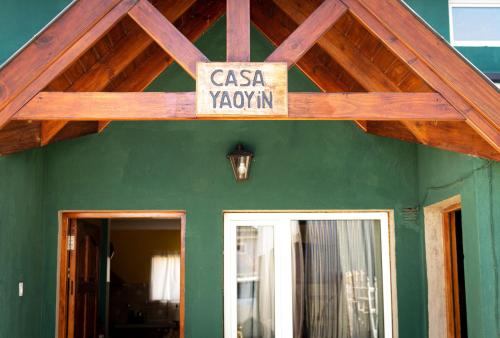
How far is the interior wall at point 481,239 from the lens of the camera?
5020 mm

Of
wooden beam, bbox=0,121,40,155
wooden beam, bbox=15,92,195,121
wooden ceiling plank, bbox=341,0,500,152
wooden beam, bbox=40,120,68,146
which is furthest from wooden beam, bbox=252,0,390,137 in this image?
wooden beam, bbox=0,121,40,155

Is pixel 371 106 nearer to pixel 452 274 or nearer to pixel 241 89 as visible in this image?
pixel 241 89

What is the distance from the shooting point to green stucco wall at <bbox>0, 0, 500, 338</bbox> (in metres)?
6.46

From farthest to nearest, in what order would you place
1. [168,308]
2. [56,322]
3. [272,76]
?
[168,308], [56,322], [272,76]

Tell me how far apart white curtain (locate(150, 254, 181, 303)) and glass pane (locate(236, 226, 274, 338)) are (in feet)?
21.1

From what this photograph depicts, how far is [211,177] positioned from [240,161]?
38 centimetres

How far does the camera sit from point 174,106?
4469 millimetres

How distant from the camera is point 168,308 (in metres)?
12.5

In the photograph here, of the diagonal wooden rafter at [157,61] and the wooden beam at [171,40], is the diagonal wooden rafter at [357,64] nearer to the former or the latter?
the diagonal wooden rafter at [157,61]

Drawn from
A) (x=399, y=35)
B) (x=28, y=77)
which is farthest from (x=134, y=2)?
(x=399, y=35)

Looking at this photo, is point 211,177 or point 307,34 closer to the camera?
point 307,34

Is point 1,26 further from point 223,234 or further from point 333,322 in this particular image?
point 333,322

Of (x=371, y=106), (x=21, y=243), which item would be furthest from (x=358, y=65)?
(x=21, y=243)

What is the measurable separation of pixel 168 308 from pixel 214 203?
6.40 meters
